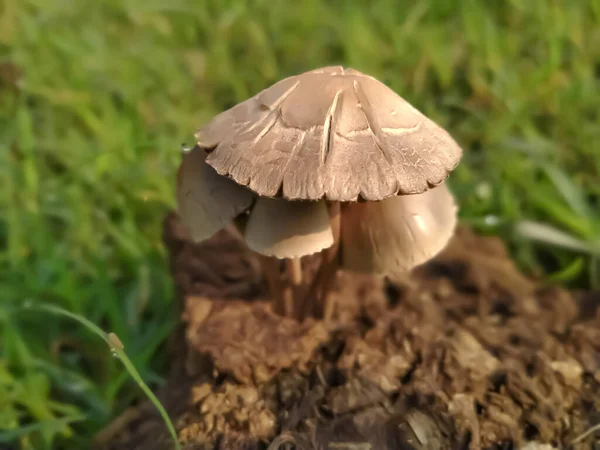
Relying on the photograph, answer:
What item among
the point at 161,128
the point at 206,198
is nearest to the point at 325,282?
the point at 206,198

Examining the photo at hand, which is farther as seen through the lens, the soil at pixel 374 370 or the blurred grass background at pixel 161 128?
the blurred grass background at pixel 161 128

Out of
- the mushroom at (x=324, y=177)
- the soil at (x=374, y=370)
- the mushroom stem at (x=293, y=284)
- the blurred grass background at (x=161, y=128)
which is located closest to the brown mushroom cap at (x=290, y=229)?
the mushroom at (x=324, y=177)

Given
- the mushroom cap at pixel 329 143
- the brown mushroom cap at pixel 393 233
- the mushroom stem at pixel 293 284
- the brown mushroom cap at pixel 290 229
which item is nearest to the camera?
the mushroom cap at pixel 329 143

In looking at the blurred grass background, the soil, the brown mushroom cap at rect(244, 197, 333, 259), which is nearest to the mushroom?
the brown mushroom cap at rect(244, 197, 333, 259)

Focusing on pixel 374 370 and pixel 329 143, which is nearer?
pixel 329 143

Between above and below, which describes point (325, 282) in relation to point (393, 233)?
below

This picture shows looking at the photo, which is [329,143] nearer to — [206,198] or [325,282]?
[206,198]

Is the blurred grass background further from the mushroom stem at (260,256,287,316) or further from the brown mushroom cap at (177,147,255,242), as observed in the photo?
the brown mushroom cap at (177,147,255,242)

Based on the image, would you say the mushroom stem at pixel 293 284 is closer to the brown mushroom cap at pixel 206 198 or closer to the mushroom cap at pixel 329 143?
the brown mushroom cap at pixel 206 198

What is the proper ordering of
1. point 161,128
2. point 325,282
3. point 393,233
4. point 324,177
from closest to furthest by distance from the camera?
point 324,177, point 393,233, point 325,282, point 161,128
